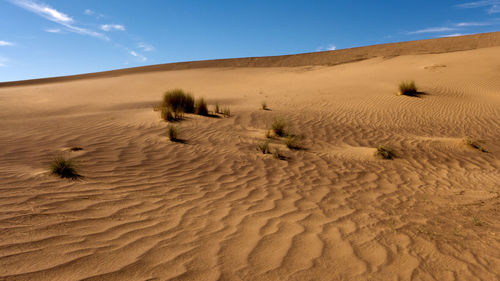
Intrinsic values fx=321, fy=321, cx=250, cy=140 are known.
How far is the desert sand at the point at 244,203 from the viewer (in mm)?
2482

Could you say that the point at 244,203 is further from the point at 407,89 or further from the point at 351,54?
the point at 351,54

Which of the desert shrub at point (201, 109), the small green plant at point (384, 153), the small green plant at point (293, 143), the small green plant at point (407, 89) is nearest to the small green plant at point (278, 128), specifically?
the small green plant at point (293, 143)

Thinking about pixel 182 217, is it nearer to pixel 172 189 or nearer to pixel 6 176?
pixel 172 189

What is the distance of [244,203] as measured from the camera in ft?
12.8

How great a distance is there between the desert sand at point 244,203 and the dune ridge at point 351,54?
24.8 metres

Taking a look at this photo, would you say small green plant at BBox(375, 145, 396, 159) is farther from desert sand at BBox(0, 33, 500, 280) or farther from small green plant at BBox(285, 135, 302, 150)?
small green plant at BBox(285, 135, 302, 150)

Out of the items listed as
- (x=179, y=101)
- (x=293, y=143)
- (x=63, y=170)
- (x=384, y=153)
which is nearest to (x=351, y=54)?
(x=179, y=101)

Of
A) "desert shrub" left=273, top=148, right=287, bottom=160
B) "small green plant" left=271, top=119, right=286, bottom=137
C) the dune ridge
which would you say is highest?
the dune ridge

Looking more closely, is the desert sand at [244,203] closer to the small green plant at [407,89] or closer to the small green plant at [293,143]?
the small green plant at [293,143]

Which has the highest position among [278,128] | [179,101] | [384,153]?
[179,101]

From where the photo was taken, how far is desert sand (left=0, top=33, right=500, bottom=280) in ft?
8.14

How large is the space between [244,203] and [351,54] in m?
34.8

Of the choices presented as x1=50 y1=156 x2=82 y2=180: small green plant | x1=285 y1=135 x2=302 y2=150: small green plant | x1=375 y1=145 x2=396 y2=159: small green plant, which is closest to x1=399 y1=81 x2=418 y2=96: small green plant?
x1=375 y1=145 x2=396 y2=159: small green plant

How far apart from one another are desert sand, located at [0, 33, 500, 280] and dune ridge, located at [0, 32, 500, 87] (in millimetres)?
24790
